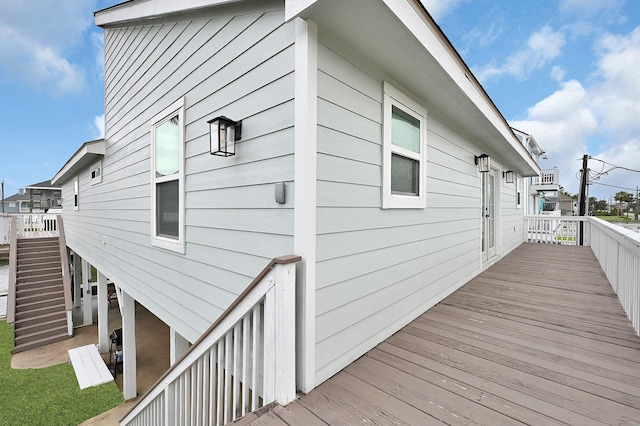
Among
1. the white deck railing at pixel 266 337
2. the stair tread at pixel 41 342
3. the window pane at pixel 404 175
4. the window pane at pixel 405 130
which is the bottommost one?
the stair tread at pixel 41 342

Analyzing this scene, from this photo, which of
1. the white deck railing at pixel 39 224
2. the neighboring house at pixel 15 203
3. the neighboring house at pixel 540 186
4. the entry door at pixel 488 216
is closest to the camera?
the entry door at pixel 488 216

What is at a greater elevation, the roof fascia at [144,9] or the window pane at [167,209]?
the roof fascia at [144,9]

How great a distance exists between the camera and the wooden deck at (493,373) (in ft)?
5.15

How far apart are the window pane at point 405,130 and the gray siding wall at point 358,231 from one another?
11.6 inches

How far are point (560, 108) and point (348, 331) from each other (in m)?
31.2

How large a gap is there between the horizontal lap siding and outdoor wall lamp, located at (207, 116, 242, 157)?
2.58 ft

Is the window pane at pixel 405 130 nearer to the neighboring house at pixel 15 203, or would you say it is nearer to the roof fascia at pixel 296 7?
the roof fascia at pixel 296 7

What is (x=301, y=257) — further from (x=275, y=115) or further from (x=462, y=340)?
(x=462, y=340)

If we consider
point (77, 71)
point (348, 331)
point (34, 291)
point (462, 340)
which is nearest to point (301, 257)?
point (348, 331)

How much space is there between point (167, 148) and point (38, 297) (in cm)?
908

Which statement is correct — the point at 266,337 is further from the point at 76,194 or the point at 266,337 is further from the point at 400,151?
the point at 76,194

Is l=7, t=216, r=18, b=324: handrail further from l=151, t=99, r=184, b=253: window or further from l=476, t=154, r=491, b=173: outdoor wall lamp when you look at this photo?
l=476, t=154, r=491, b=173: outdoor wall lamp

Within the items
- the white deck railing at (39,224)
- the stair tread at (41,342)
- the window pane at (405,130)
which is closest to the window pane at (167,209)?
the window pane at (405,130)

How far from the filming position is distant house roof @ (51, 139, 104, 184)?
5.60 m
